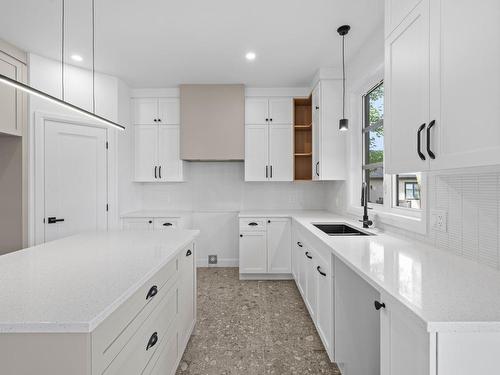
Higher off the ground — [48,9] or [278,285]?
[48,9]

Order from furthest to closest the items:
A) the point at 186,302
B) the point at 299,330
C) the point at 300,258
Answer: the point at 300,258 → the point at 299,330 → the point at 186,302

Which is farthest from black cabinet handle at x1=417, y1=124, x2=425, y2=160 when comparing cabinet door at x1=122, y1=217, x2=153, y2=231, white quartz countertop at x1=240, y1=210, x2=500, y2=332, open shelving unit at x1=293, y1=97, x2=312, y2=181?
cabinet door at x1=122, y1=217, x2=153, y2=231

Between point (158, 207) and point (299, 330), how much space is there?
9.28ft

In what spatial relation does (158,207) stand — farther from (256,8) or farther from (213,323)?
(256,8)

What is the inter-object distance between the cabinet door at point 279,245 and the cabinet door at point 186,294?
56.0 inches

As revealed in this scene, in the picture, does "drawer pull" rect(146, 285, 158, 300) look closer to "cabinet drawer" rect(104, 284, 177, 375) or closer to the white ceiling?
"cabinet drawer" rect(104, 284, 177, 375)

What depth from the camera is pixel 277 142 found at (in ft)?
12.2

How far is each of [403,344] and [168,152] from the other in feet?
11.6

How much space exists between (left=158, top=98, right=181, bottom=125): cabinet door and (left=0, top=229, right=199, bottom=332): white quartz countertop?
7.69 ft

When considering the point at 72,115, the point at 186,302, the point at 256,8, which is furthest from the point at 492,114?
the point at 72,115

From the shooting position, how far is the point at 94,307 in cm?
86

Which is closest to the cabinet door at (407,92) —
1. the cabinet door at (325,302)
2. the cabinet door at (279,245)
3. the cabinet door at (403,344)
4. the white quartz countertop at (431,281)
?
the white quartz countertop at (431,281)

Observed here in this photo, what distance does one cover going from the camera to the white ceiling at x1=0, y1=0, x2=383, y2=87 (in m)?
2.07

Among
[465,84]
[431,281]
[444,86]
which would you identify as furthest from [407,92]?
[431,281]
